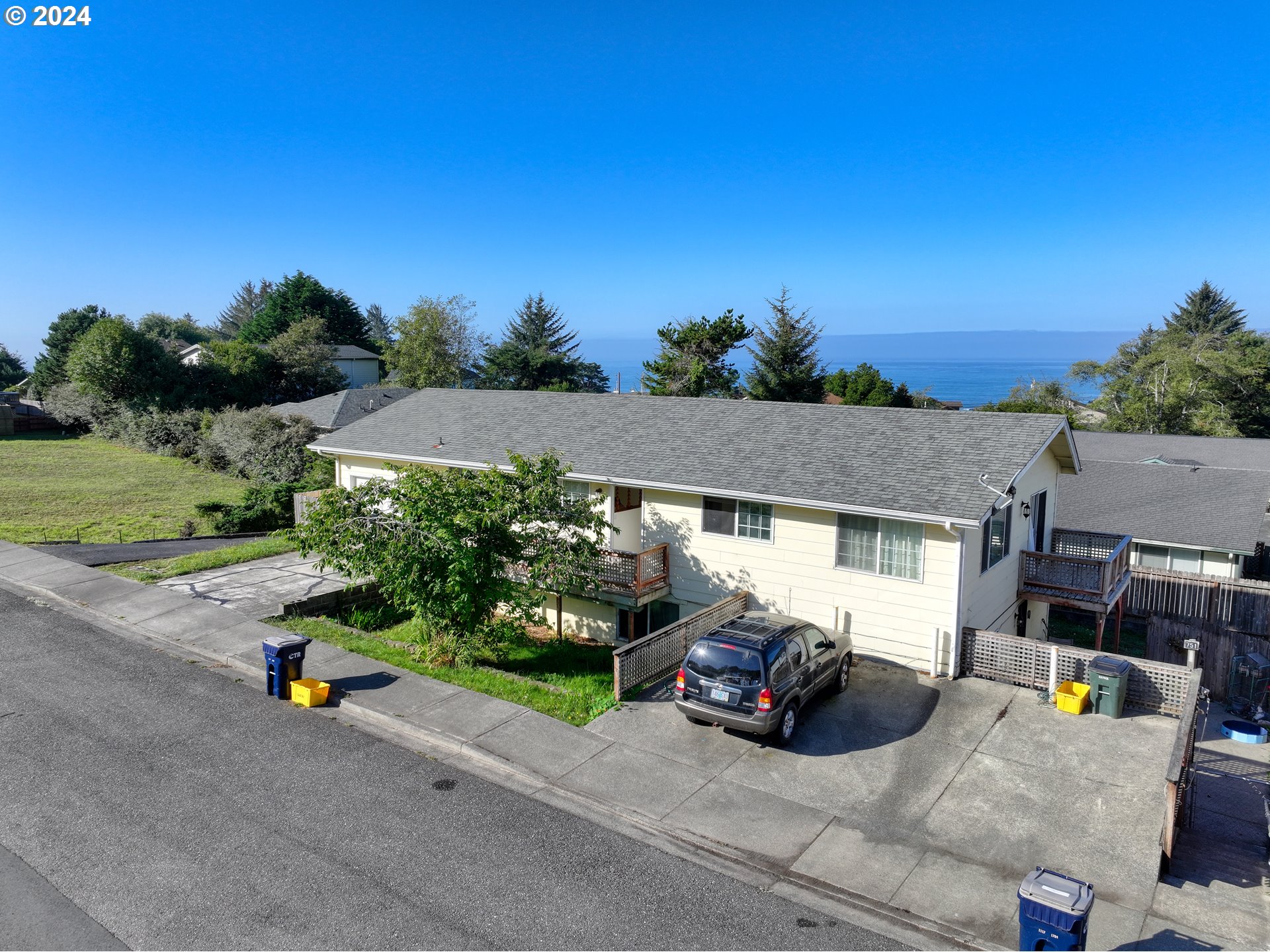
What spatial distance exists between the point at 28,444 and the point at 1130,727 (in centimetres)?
5942

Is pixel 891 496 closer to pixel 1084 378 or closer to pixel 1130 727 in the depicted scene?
pixel 1130 727

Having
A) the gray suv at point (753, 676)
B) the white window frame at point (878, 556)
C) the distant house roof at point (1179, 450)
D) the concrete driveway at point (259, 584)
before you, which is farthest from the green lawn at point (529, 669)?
the distant house roof at point (1179, 450)

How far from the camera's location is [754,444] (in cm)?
1777

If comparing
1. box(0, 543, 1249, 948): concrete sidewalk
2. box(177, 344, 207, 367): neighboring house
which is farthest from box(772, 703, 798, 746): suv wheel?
box(177, 344, 207, 367): neighboring house

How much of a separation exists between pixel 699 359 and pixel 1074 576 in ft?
122

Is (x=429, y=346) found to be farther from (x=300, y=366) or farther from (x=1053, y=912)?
(x=1053, y=912)

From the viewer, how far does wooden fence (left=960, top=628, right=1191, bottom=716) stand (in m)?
12.9

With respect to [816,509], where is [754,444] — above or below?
above

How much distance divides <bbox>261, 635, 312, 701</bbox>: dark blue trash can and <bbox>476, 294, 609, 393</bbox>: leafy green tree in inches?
1982

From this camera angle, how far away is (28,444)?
48906 millimetres

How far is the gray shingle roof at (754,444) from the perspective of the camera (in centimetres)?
1488

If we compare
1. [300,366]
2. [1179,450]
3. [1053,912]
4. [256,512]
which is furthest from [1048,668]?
[300,366]

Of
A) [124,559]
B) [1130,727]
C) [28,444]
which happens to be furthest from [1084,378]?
[28,444]

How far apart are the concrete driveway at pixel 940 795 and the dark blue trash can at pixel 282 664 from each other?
5447 mm
